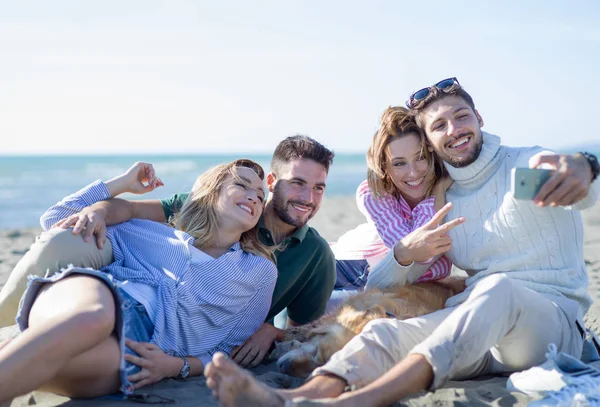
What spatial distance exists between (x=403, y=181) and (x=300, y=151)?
0.73 metres

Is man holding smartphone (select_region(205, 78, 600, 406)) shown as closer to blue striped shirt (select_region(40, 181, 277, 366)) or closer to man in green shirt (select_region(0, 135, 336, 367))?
man in green shirt (select_region(0, 135, 336, 367))

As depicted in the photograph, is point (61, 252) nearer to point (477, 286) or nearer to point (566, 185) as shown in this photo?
point (477, 286)

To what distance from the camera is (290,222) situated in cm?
435

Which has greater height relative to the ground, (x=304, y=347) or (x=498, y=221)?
(x=498, y=221)

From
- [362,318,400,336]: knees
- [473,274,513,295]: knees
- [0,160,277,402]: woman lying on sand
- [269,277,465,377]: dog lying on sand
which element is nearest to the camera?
[0,160,277,402]: woman lying on sand

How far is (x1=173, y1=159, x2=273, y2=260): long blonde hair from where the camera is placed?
12.8ft

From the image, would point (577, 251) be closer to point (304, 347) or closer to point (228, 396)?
point (304, 347)

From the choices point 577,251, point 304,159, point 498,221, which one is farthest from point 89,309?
A: point 577,251

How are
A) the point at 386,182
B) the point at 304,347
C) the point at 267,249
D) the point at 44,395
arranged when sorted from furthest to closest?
1. the point at 386,182
2. the point at 267,249
3. the point at 304,347
4. the point at 44,395


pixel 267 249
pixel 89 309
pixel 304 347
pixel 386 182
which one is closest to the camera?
pixel 89 309

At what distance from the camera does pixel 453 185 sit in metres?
4.16

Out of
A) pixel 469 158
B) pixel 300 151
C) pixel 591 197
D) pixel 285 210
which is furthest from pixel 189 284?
pixel 591 197

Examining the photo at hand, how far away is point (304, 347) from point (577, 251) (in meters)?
1.61

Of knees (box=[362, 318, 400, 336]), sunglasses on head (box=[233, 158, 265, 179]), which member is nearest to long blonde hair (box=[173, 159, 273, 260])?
sunglasses on head (box=[233, 158, 265, 179])
